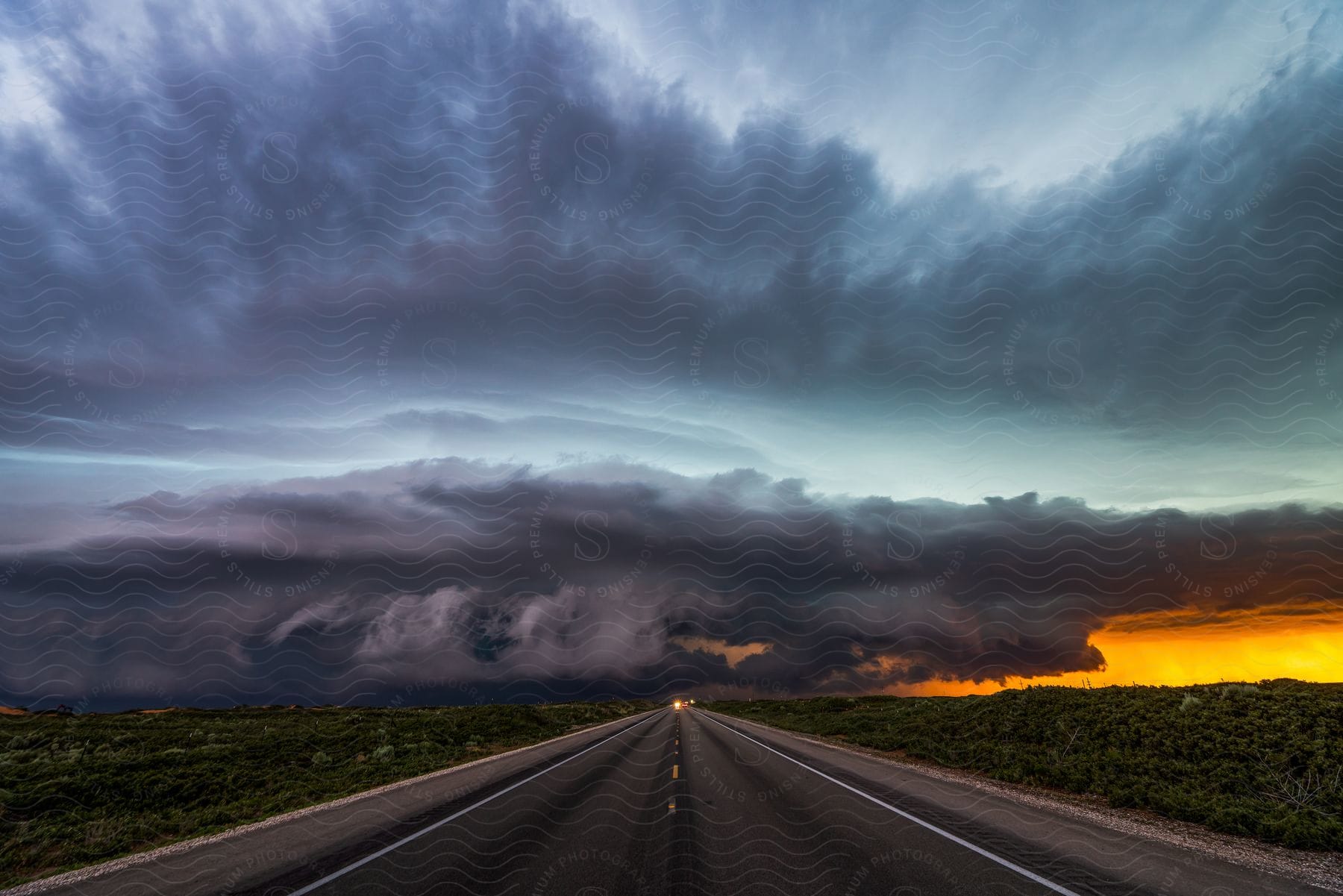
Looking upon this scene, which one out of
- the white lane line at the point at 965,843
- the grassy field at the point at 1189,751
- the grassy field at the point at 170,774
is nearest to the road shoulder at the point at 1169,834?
the grassy field at the point at 1189,751

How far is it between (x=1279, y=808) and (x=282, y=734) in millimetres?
31955

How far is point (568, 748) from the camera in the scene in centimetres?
2466

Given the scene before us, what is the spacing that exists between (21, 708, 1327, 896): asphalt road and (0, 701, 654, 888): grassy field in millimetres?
3596

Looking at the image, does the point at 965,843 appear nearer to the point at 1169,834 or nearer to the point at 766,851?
the point at 766,851

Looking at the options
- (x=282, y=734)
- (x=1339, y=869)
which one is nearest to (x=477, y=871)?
(x=1339, y=869)

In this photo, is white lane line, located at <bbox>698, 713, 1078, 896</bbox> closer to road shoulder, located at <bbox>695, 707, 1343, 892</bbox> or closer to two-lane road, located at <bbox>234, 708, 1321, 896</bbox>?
two-lane road, located at <bbox>234, 708, 1321, 896</bbox>

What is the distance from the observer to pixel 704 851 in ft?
25.3

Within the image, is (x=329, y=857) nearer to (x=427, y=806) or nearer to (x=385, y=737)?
(x=427, y=806)

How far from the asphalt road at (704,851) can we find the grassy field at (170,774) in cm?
360

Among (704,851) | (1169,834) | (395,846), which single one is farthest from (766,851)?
(1169,834)

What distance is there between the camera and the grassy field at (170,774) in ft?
36.5

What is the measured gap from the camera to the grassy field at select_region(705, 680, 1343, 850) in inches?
375

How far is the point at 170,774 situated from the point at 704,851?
55.4 feet

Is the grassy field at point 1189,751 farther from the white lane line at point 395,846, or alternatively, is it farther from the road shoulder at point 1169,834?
the white lane line at point 395,846
